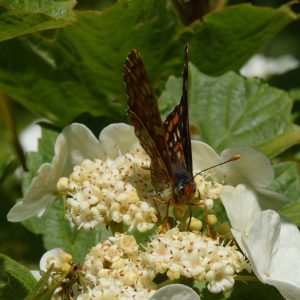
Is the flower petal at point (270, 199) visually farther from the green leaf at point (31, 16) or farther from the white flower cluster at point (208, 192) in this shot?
the green leaf at point (31, 16)

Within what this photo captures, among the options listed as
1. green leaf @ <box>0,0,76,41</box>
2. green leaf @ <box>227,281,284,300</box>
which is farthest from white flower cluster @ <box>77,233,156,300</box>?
green leaf @ <box>0,0,76,41</box>

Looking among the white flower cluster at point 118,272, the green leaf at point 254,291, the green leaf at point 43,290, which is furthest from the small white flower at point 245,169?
the green leaf at point 43,290

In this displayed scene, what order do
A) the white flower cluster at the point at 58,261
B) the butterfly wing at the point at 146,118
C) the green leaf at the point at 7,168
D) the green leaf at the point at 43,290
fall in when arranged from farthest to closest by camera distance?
the green leaf at the point at 7,168, the butterfly wing at the point at 146,118, the white flower cluster at the point at 58,261, the green leaf at the point at 43,290

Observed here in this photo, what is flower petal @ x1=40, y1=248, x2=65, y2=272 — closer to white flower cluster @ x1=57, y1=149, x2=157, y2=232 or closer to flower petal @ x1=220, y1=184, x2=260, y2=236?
white flower cluster @ x1=57, y1=149, x2=157, y2=232

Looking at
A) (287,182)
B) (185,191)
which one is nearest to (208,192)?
(185,191)

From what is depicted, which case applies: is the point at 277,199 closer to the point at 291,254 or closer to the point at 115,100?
the point at 291,254

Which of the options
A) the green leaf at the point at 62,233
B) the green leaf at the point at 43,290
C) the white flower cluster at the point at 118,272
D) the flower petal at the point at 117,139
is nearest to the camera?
the green leaf at the point at 43,290
